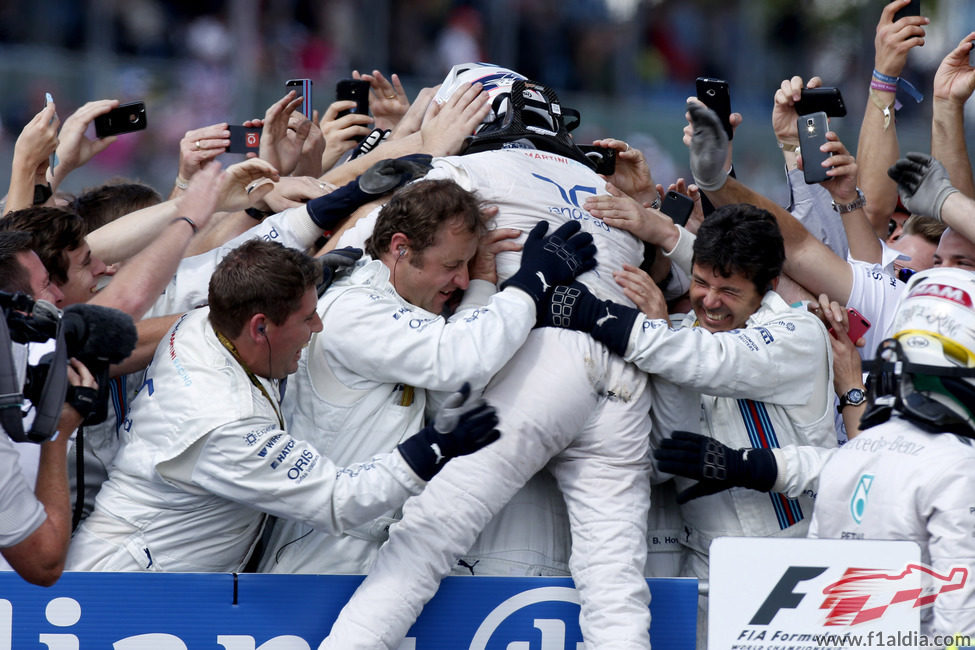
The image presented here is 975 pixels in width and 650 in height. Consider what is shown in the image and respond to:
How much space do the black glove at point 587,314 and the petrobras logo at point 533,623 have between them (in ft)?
2.77

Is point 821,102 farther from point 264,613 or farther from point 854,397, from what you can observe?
point 264,613

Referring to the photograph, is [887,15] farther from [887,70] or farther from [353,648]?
[353,648]

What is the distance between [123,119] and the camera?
5.38 m

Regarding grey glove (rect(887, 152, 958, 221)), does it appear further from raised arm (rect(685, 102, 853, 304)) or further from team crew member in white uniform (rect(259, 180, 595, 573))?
team crew member in white uniform (rect(259, 180, 595, 573))

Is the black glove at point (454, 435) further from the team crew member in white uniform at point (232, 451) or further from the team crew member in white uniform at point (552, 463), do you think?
the team crew member in white uniform at point (552, 463)

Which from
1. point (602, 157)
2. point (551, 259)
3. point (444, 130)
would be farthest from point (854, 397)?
point (444, 130)

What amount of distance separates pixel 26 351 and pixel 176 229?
0.80 metres

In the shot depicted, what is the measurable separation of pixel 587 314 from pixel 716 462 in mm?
662

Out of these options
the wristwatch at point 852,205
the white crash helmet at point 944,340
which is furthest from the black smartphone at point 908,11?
the white crash helmet at point 944,340

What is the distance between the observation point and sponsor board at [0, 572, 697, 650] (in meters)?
3.59

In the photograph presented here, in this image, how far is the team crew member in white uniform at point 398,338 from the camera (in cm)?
383

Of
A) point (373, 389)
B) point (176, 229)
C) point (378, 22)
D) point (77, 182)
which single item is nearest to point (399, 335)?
point (373, 389)

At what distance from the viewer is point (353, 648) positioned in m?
3.55

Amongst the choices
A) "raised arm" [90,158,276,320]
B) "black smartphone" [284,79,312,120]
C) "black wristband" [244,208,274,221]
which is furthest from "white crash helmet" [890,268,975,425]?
"black smartphone" [284,79,312,120]
